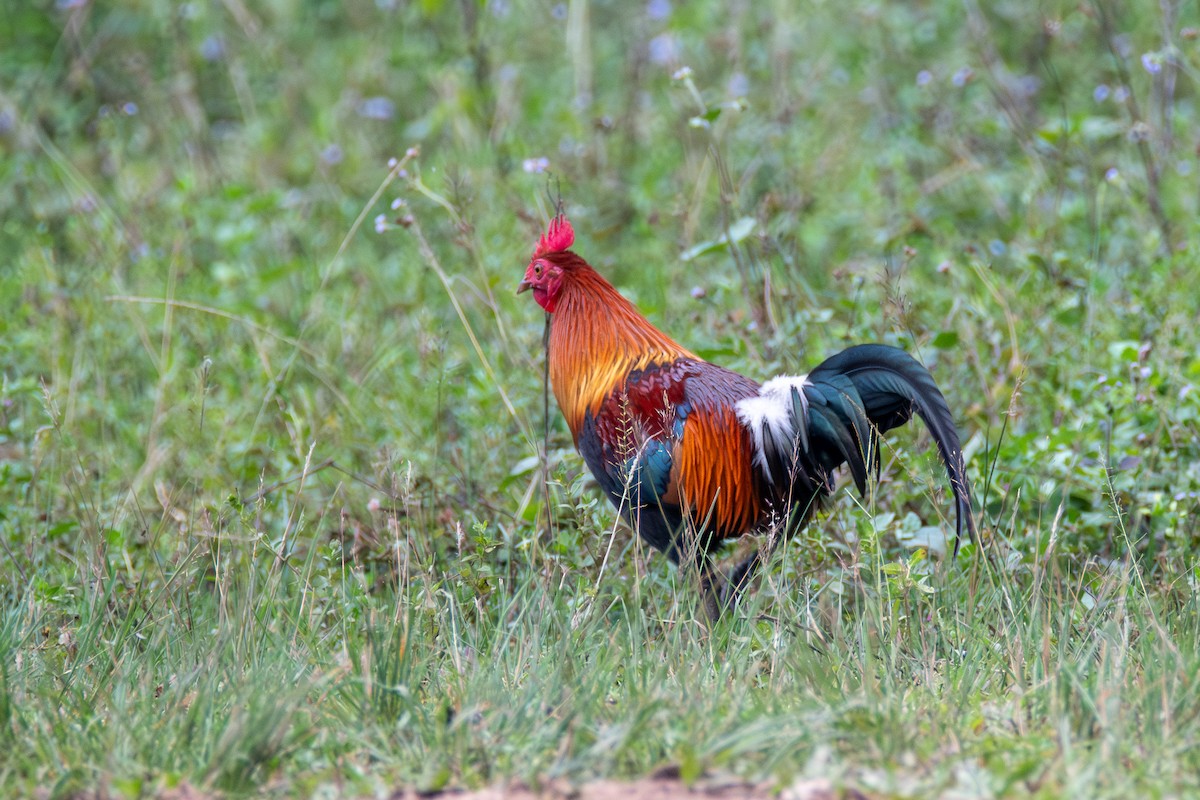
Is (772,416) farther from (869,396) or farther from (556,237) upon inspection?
(556,237)

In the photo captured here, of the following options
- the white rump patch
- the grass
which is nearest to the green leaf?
the grass

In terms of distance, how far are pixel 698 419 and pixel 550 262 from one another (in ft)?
2.26

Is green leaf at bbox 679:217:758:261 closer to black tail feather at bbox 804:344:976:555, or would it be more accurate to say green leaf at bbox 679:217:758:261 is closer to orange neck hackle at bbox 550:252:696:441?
orange neck hackle at bbox 550:252:696:441

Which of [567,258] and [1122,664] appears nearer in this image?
[1122,664]

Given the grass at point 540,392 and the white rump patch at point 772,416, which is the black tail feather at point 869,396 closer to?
the white rump patch at point 772,416

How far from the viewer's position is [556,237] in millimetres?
3621

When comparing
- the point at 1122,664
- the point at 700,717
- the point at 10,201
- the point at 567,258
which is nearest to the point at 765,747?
the point at 700,717

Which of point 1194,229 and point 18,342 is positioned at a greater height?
point 1194,229

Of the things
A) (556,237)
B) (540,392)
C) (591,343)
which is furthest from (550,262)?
(540,392)

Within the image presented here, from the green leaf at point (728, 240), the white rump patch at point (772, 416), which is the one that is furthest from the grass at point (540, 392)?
the white rump patch at point (772, 416)

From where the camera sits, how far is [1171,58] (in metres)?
4.94

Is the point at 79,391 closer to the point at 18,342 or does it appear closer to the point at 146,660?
the point at 18,342

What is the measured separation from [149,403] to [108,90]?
137 inches

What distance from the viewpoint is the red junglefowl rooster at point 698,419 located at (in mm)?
3213
